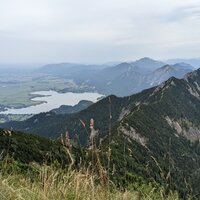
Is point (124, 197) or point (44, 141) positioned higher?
point (124, 197)

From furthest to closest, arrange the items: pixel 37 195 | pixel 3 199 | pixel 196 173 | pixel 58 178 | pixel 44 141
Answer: pixel 196 173 < pixel 44 141 < pixel 58 178 < pixel 37 195 < pixel 3 199

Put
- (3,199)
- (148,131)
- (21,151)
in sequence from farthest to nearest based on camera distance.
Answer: (148,131)
(21,151)
(3,199)

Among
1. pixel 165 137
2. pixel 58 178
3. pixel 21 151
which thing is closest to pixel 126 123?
pixel 165 137

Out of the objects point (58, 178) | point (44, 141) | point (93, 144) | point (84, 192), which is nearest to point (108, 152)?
point (93, 144)

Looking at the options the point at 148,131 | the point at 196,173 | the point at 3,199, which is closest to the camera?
the point at 3,199

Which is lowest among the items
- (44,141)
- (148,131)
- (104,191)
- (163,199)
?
(148,131)

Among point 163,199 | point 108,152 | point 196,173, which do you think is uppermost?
point 108,152

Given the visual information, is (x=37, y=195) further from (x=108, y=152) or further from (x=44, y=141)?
(x=44, y=141)

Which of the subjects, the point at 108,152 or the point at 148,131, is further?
the point at 148,131

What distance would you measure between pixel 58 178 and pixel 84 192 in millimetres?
1064

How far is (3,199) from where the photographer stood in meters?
5.33

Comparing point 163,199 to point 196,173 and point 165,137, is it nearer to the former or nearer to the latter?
point 196,173

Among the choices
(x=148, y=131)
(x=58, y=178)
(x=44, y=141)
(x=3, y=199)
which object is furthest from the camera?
(x=148, y=131)

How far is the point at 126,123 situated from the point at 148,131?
17.2 m
